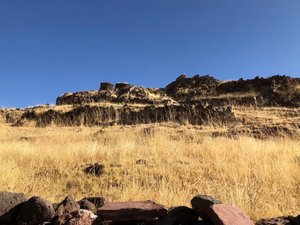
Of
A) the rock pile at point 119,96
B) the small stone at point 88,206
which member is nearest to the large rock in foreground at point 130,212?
the small stone at point 88,206

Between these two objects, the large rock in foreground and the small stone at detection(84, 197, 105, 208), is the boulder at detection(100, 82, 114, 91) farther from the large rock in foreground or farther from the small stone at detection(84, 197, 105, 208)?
the large rock in foreground

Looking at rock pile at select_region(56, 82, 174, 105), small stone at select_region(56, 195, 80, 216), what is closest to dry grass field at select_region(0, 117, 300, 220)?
small stone at select_region(56, 195, 80, 216)

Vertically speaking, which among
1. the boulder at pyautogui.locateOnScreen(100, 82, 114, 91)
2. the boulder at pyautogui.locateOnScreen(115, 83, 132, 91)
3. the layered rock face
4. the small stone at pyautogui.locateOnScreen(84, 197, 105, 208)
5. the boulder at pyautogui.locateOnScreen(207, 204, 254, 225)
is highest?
the boulder at pyautogui.locateOnScreen(100, 82, 114, 91)

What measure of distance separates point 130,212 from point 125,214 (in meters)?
0.05

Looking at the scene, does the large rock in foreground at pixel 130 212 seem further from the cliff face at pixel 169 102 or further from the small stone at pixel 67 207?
the cliff face at pixel 169 102

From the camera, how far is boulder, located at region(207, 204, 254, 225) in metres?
3.28

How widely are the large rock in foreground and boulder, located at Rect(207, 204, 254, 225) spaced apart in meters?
0.55

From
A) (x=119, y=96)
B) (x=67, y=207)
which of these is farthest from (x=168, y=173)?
(x=119, y=96)

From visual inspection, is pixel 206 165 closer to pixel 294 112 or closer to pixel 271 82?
pixel 294 112

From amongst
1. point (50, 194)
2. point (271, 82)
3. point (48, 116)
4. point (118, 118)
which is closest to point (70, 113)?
point (48, 116)

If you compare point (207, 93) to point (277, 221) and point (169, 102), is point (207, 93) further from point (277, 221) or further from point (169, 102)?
point (277, 221)

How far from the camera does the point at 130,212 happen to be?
12.4ft

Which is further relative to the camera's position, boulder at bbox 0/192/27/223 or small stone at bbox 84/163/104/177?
small stone at bbox 84/163/104/177

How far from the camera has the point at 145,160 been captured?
7.89 metres
